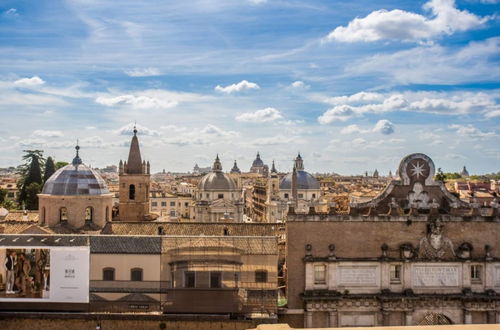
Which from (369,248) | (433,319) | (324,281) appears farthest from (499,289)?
(324,281)

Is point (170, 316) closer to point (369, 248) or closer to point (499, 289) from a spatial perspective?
point (369, 248)

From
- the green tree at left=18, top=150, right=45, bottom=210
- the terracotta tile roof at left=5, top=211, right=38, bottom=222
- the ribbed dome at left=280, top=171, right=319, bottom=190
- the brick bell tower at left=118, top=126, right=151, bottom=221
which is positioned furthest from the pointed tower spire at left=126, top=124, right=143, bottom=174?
the ribbed dome at left=280, top=171, right=319, bottom=190

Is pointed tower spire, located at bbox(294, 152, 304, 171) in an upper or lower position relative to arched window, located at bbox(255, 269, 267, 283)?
upper

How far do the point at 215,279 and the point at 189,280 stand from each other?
1503 millimetres

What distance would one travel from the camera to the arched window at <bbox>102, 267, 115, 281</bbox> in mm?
30922

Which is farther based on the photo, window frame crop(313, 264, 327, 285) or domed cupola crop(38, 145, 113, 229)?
domed cupola crop(38, 145, 113, 229)

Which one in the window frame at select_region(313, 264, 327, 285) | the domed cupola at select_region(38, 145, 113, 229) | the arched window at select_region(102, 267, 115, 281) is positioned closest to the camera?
the window frame at select_region(313, 264, 327, 285)

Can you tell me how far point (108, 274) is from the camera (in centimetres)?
3102

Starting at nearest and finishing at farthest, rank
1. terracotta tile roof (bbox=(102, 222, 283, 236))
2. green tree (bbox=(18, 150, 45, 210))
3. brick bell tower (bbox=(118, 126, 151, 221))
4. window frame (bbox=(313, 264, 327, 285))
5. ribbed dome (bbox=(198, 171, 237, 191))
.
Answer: window frame (bbox=(313, 264, 327, 285)) → terracotta tile roof (bbox=(102, 222, 283, 236)) → brick bell tower (bbox=(118, 126, 151, 221)) → green tree (bbox=(18, 150, 45, 210)) → ribbed dome (bbox=(198, 171, 237, 191))

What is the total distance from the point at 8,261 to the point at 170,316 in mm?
10110

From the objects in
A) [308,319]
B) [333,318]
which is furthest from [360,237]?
[308,319]

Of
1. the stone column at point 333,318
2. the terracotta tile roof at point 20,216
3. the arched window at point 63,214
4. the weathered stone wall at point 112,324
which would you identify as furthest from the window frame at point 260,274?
the terracotta tile roof at point 20,216

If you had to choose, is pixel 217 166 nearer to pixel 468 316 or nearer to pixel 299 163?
pixel 299 163

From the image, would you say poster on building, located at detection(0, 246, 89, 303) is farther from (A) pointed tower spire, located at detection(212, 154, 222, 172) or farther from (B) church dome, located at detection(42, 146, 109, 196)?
(A) pointed tower spire, located at detection(212, 154, 222, 172)
